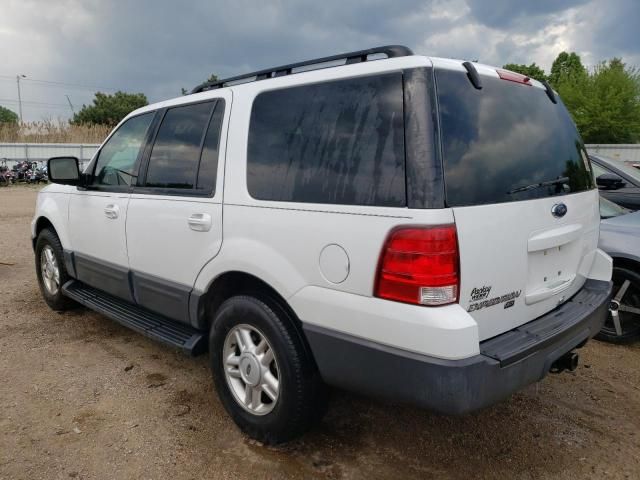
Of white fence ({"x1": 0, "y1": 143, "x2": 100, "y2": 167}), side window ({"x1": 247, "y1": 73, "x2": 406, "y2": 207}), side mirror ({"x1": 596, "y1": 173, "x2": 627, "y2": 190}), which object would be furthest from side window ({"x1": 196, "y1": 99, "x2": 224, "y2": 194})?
white fence ({"x1": 0, "y1": 143, "x2": 100, "y2": 167})

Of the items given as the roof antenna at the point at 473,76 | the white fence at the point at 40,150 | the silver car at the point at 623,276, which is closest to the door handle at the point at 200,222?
the roof antenna at the point at 473,76

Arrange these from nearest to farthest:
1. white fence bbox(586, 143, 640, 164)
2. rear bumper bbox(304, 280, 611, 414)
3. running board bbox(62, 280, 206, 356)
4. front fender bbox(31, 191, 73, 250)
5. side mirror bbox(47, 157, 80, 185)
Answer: rear bumper bbox(304, 280, 611, 414), running board bbox(62, 280, 206, 356), side mirror bbox(47, 157, 80, 185), front fender bbox(31, 191, 73, 250), white fence bbox(586, 143, 640, 164)

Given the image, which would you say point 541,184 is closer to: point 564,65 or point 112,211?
point 112,211

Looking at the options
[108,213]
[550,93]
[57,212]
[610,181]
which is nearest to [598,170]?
[610,181]

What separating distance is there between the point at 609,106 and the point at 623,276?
41.7m

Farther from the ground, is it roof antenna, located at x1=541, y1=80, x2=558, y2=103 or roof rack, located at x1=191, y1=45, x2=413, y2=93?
roof rack, located at x1=191, y1=45, x2=413, y2=93

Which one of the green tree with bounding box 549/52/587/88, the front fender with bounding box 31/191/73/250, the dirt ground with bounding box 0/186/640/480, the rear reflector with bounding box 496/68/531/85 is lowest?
the dirt ground with bounding box 0/186/640/480

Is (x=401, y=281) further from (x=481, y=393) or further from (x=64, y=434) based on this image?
(x=64, y=434)

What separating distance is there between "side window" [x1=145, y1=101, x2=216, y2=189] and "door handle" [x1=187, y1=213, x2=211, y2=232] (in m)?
0.23

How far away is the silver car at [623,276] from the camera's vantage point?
155 inches

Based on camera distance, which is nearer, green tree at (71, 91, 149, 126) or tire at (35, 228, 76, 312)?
tire at (35, 228, 76, 312)

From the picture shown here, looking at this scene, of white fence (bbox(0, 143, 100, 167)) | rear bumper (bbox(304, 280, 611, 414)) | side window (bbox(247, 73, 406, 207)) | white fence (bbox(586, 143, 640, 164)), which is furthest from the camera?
white fence (bbox(0, 143, 100, 167))

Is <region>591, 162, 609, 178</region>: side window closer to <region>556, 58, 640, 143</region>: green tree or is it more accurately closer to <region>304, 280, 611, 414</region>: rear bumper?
<region>304, 280, 611, 414</region>: rear bumper

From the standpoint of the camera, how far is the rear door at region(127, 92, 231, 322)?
113 inches
